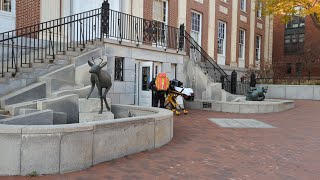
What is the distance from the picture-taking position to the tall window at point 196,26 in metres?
21.5

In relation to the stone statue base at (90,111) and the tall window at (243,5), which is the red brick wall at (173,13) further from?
the stone statue base at (90,111)

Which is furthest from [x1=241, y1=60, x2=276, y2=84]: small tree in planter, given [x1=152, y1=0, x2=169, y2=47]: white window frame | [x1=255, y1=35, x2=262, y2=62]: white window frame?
[x1=152, y1=0, x2=169, y2=47]: white window frame

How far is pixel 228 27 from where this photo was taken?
25.1 meters

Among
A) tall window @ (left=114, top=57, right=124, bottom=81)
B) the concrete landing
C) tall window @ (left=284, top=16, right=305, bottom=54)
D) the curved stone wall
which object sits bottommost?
the concrete landing

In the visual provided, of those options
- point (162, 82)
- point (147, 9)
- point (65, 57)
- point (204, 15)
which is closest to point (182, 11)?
point (204, 15)

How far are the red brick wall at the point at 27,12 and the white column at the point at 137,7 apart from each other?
5.29 meters

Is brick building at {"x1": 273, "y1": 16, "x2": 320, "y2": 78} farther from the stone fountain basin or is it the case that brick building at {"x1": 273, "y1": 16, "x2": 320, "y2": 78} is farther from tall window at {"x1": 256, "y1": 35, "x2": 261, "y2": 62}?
→ the stone fountain basin

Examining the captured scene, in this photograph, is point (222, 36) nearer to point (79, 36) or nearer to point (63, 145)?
point (79, 36)

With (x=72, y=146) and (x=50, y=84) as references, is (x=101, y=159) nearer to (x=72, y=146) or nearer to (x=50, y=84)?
(x=72, y=146)

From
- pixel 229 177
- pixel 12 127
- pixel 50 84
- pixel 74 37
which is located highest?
pixel 74 37

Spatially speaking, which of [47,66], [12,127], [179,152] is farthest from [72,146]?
[47,66]

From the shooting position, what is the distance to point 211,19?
74.9ft

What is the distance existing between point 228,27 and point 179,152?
789 inches

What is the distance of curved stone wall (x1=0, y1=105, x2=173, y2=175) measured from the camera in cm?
479
